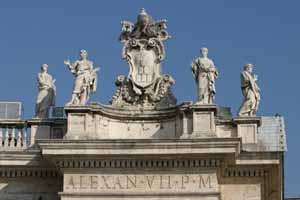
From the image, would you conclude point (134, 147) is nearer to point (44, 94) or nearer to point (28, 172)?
point (28, 172)

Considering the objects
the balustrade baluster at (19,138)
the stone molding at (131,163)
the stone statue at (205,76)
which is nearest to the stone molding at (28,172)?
the balustrade baluster at (19,138)

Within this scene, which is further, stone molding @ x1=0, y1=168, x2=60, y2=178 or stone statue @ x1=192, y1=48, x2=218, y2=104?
stone molding @ x1=0, y1=168, x2=60, y2=178

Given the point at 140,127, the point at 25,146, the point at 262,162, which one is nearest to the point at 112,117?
the point at 140,127

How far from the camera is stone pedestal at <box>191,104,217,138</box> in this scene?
28.1 meters

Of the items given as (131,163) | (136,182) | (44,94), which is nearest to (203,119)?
(131,163)

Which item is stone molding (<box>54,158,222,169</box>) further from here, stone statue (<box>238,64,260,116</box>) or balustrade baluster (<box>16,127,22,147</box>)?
stone statue (<box>238,64,260,116</box>)

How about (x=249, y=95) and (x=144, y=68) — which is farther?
(x=144, y=68)

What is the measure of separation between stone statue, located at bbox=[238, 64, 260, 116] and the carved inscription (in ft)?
8.46

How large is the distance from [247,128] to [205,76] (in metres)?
1.90

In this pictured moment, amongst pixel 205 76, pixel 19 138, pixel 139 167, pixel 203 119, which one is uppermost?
pixel 205 76

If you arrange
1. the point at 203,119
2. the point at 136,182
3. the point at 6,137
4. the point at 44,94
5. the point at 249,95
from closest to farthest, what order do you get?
the point at 136,182, the point at 203,119, the point at 249,95, the point at 6,137, the point at 44,94

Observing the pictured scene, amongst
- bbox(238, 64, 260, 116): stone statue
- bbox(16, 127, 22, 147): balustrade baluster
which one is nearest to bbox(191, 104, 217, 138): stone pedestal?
bbox(238, 64, 260, 116): stone statue

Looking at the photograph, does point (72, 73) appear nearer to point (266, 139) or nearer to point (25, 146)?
point (25, 146)

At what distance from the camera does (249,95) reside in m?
29.1
